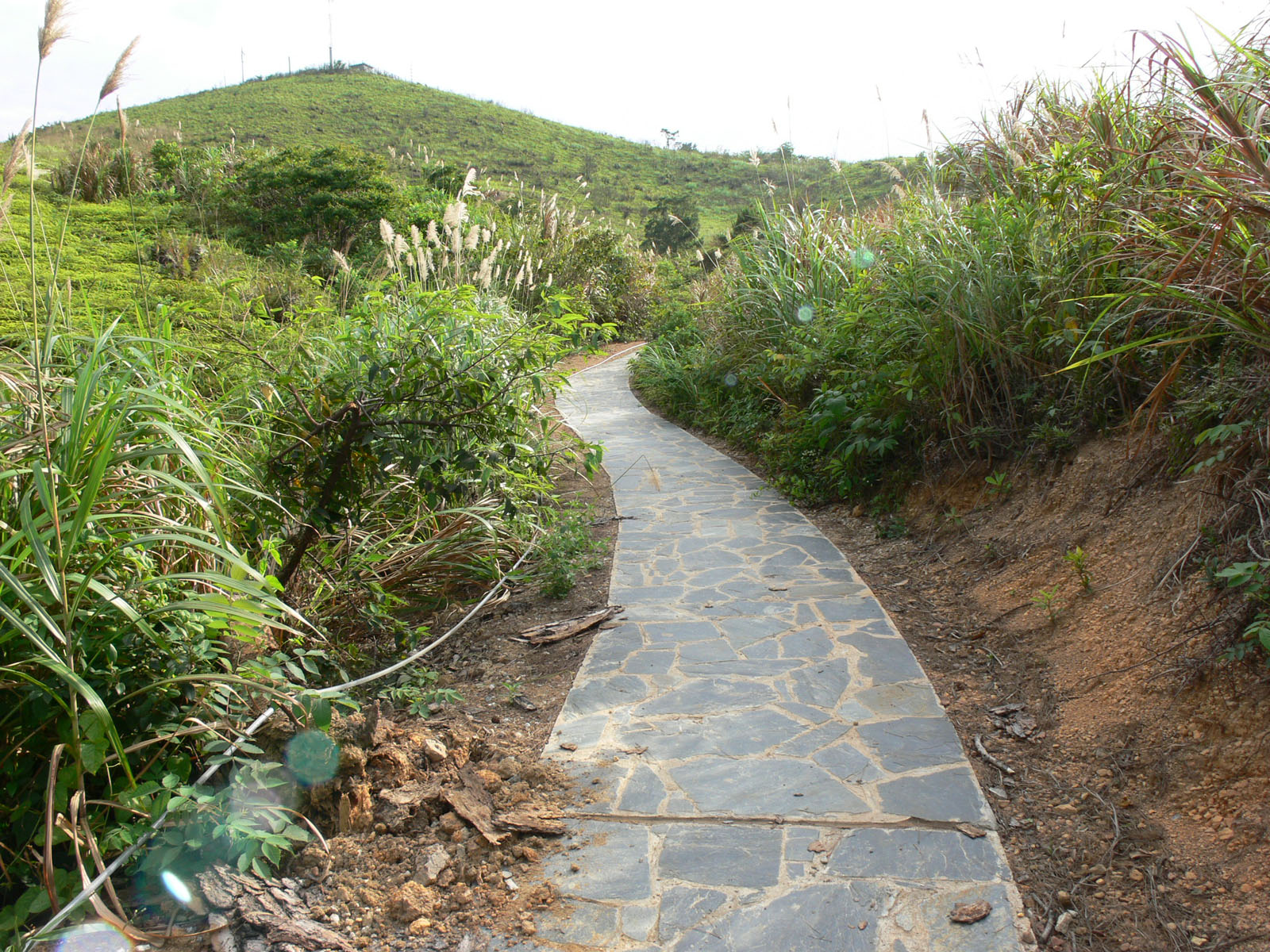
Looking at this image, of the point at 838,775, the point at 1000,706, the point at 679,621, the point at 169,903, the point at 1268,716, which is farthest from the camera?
the point at 679,621

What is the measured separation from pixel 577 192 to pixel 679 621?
28.9m

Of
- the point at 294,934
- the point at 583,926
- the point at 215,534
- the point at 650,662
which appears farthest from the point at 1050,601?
the point at 215,534

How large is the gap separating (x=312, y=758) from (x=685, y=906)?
122 centimetres

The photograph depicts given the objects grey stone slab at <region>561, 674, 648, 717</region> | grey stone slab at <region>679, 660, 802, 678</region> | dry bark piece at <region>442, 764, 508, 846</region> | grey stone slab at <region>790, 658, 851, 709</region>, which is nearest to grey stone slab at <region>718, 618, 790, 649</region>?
grey stone slab at <region>679, 660, 802, 678</region>

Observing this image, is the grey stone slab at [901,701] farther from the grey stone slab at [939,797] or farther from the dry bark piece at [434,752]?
the dry bark piece at [434,752]

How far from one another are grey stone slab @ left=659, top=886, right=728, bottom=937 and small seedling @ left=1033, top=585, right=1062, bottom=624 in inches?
83.3

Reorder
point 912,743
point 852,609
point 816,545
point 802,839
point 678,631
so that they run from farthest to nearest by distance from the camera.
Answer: point 816,545, point 852,609, point 678,631, point 912,743, point 802,839

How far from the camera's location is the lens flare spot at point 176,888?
2037 mm

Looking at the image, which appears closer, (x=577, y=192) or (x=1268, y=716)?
(x=1268, y=716)

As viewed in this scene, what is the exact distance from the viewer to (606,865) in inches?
94.3

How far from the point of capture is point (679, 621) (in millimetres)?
4234

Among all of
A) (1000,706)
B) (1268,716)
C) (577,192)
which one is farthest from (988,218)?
(577,192)

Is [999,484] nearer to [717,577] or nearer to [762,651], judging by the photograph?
[717,577]

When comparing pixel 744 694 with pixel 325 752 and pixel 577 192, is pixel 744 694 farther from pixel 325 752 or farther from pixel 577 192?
pixel 577 192
